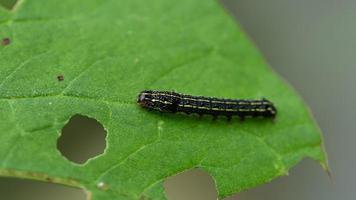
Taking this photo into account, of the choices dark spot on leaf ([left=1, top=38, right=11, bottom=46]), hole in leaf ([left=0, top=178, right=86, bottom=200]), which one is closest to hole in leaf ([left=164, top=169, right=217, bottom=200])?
hole in leaf ([left=0, top=178, right=86, bottom=200])

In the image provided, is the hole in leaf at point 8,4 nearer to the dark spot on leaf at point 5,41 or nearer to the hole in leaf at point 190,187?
the dark spot on leaf at point 5,41

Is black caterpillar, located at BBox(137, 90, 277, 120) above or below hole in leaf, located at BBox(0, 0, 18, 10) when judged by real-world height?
below

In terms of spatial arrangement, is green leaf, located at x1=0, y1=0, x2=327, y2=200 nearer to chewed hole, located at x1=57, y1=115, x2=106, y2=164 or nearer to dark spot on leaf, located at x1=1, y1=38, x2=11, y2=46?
dark spot on leaf, located at x1=1, y1=38, x2=11, y2=46

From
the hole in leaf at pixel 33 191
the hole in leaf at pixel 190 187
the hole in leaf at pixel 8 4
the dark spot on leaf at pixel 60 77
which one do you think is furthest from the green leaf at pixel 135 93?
the hole in leaf at pixel 33 191

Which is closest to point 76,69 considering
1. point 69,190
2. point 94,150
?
point 94,150

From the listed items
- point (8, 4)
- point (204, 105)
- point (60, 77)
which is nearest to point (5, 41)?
point (60, 77)
